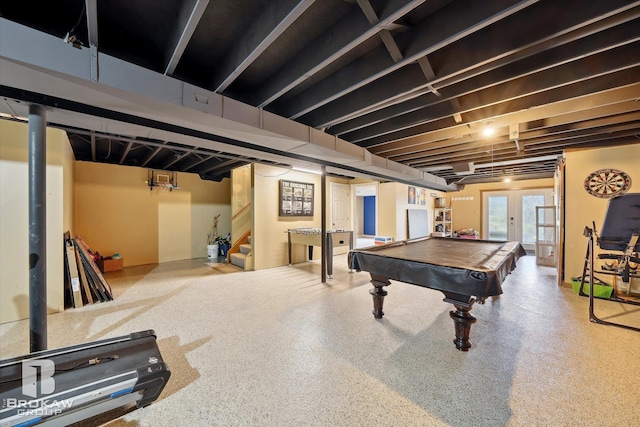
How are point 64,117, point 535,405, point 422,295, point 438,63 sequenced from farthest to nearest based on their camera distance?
point 422,295, point 64,117, point 438,63, point 535,405

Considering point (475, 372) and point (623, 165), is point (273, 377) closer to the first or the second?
point (475, 372)

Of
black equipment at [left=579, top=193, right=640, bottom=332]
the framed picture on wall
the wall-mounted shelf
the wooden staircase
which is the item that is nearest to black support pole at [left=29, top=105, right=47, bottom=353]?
the wooden staircase

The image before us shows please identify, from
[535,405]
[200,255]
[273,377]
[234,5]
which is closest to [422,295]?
[535,405]

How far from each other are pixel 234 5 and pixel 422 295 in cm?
395

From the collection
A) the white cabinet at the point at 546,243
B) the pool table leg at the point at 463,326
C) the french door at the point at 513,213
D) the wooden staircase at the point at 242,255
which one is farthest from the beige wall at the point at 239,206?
the french door at the point at 513,213

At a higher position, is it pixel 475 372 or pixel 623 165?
pixel 623 165

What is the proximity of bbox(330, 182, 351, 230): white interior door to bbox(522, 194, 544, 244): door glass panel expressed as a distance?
5.67 m

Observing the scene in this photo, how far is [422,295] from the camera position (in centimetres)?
369

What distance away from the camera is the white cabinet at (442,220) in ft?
29.8

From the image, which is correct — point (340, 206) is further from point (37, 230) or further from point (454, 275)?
point (37, 230)

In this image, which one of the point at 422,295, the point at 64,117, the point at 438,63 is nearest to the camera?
the point at 438,63

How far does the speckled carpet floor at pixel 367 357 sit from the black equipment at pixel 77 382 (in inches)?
8.7

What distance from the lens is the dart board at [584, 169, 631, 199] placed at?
3729mm

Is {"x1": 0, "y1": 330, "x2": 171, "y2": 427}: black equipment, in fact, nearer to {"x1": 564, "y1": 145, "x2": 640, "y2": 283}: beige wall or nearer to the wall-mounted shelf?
the wall-mounted shelf
